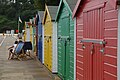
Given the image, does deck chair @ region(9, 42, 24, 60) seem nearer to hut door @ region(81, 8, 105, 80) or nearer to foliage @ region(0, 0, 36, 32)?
hut door @ region(81, 8, 105, 80)

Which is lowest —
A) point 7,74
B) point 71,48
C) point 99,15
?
point 7,74

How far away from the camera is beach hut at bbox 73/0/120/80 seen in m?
5.60

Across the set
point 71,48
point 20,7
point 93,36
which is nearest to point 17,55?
point 71,48

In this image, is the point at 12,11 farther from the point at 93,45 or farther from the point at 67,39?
the point at 93,45

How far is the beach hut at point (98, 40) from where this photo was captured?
5597 millimetres

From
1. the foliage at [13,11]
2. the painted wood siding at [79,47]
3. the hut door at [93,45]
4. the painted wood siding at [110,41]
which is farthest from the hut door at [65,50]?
the foliage at [13,11]

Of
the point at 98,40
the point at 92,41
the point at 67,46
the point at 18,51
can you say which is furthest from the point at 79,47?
the point at 18,51

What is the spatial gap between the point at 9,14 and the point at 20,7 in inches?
177

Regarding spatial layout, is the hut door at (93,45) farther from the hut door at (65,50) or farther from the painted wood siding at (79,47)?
the hut door at (65,50)

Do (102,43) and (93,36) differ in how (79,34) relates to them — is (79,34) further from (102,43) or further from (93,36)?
(102,43)

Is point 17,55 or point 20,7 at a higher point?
point 20,7

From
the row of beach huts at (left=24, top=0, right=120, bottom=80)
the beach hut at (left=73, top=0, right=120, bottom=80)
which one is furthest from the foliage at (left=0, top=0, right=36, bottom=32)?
the beach hut at (left=73, top=0, right=120, bottom=80)

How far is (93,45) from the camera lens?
6820 millimetres

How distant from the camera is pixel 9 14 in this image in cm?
10962
